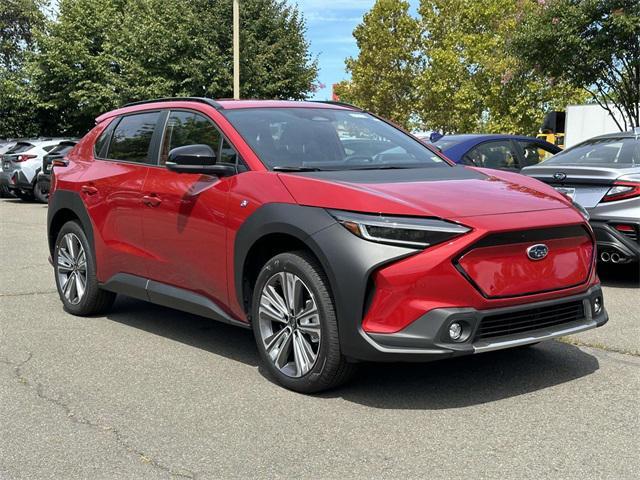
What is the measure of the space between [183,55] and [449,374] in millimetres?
24864

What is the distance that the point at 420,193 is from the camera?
A: 4.34 m

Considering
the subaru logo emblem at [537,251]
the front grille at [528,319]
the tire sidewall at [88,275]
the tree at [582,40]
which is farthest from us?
the tree at [582,40]

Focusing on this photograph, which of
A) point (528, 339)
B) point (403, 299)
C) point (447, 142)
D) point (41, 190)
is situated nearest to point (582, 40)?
point (447, 142)

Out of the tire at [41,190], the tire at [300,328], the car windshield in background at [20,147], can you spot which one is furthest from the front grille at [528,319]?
the car windshield in background at [20,147]

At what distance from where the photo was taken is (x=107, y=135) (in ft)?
21.7

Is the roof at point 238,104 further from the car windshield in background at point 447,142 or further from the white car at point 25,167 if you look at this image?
the white car at point 25,167

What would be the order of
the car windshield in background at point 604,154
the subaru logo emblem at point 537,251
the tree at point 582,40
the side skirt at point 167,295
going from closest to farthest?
the subaru logo emblem at point 537,251 → the side skirt at point 167,295 → the car windshield in background at point 604,154 → the tree at point 582,40

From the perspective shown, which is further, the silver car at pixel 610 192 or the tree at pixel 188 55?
the tree at pixel 188 55

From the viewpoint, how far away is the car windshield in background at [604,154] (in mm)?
8164

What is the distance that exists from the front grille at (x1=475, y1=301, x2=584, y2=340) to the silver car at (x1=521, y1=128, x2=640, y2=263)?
338cm

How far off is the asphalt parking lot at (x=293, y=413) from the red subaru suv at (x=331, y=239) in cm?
35

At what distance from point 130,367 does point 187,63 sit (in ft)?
77.6

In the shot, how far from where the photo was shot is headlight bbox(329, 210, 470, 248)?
404cm

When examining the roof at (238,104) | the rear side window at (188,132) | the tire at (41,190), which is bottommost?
the tire at (41,190)
